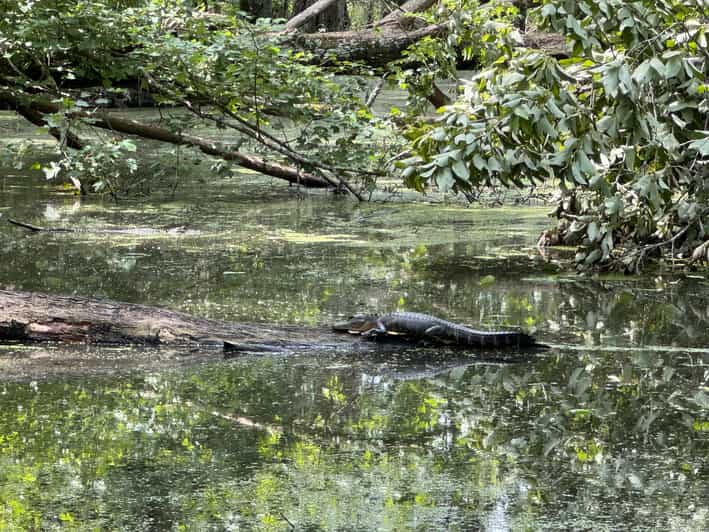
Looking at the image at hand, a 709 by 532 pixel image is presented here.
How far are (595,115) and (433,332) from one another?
1728 mm

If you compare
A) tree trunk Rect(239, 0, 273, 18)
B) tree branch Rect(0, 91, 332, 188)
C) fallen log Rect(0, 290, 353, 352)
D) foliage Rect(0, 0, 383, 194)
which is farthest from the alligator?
tree trunk Rect(239, 0, 273, 18)

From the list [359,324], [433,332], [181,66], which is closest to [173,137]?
[181,66]

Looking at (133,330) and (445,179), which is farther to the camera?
(445,179)

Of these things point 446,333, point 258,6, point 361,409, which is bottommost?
point 361,409

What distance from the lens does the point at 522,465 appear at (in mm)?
2994

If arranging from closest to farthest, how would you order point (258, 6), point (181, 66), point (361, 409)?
1. point (361, 409)
2. point (181, 66)
3. point (258, 6)

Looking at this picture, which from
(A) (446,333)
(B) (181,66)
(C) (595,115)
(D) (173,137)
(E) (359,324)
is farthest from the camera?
(D) (173,137)

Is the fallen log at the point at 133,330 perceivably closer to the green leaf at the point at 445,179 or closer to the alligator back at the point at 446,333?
the alligator back at the point at 446,333

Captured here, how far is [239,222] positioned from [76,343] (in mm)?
3685

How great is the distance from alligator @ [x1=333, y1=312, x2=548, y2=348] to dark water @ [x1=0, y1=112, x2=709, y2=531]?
0.30 feet

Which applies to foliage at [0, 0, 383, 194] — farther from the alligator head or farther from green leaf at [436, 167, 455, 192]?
the alligator head

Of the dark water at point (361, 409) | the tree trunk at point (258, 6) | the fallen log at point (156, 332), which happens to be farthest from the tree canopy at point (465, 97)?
the tree trunk at point (258, 6)

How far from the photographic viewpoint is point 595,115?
5.49m

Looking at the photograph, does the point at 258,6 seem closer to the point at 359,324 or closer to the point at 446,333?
the point at 359,324
